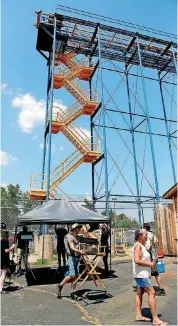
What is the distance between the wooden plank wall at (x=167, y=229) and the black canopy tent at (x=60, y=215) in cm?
726

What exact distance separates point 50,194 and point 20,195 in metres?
55.3

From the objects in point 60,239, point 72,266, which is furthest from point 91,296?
point 60,239

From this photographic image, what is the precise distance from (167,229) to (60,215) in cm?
864

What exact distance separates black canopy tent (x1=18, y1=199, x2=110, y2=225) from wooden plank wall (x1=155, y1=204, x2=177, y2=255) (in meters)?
7.26

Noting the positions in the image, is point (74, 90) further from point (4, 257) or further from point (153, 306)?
point (153, 306)

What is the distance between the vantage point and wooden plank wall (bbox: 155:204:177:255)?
49.6 feet

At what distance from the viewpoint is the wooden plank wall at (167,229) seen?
15.1m

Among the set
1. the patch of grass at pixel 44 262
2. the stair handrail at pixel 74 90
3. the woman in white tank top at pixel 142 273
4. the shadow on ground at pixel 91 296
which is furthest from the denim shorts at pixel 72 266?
the stair handrail at pixel 74 90

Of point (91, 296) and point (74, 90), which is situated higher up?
point (74, 90)

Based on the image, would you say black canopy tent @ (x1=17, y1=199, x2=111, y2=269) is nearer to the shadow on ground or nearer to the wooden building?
the shadow on ground

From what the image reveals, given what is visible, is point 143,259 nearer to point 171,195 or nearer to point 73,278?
point 73,278

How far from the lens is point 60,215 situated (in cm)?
912

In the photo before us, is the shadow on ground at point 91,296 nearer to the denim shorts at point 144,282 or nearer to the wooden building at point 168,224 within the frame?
the denim shorts at point 144,282

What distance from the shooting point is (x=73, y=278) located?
664cm
